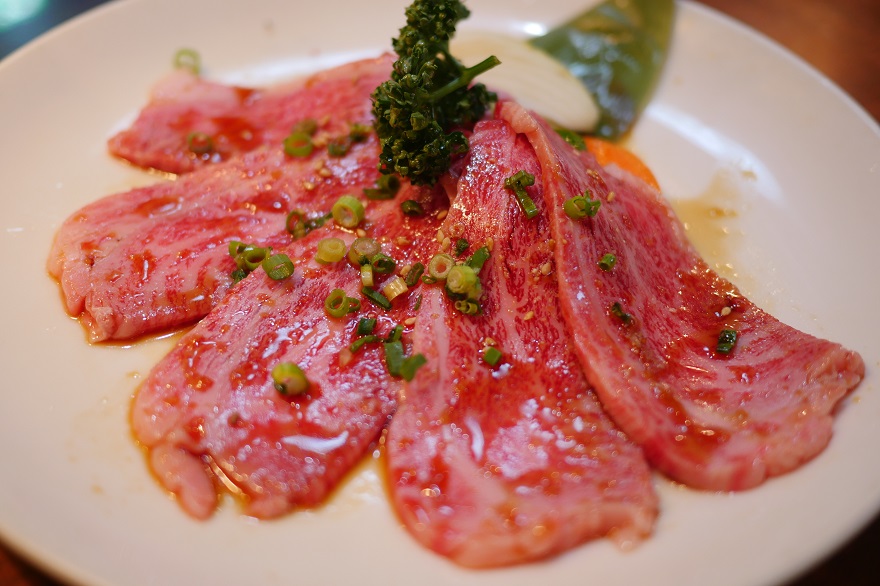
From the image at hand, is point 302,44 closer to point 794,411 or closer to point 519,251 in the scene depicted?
point 519,251

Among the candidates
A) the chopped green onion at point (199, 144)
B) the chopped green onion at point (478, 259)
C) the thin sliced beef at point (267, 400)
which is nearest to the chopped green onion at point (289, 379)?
the thin sliced beef at point (267, 400)

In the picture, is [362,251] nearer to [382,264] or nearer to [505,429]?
[382,264]

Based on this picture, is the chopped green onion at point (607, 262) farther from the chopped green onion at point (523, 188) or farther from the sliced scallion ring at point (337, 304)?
the sliced scallion ring at point (337, 304)

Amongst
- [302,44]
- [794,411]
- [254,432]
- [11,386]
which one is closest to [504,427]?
[254,432]

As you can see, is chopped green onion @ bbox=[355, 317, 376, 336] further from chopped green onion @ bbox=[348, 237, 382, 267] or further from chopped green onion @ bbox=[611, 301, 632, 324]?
chopped green onion @ bbox=[611, 301, 632, 324]

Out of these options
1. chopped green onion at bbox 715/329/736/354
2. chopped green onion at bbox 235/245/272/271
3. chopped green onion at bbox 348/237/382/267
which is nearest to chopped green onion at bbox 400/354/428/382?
chopped green onion at bbox 348/237/382/267

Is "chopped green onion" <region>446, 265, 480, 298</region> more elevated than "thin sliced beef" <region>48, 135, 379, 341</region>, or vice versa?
"thin sliced beef" <region>48, 135, 379, 341</region>

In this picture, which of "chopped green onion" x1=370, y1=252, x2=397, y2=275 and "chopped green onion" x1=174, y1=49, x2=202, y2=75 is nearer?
"chopped green onion" x1=370, y1=252, x2=397, y2=275
